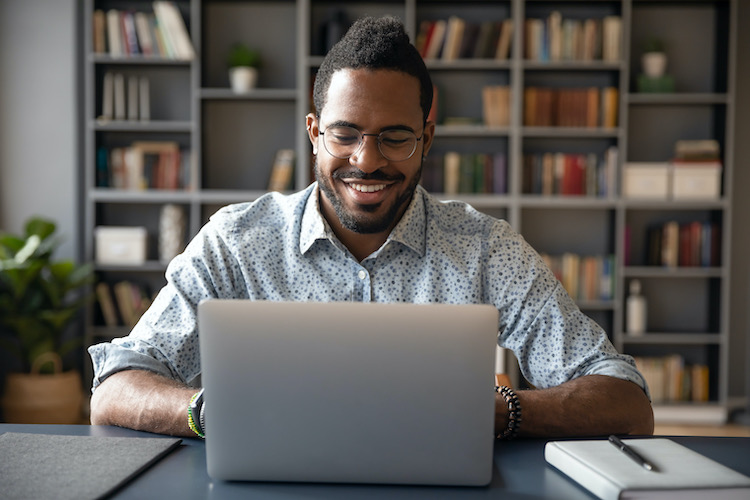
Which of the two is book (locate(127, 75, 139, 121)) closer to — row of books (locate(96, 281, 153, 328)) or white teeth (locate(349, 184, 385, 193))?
row of books (locate(96, 281, 153, 328))

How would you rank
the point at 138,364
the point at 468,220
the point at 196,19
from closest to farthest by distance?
the point at 138,364
the point at 468,220
the point at 196,19

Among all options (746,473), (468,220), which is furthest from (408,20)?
(746,473)

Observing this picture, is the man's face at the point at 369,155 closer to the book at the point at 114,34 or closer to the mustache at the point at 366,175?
the mustache at the point at 366,175

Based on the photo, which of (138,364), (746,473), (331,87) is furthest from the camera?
(331,87)

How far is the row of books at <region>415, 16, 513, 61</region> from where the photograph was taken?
4.05 metres

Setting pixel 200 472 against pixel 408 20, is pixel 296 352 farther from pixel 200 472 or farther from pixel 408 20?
pixel 408 20

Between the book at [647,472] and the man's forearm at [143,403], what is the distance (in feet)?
1.72

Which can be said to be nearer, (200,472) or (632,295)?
(200,472)

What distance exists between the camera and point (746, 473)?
0.97 meters

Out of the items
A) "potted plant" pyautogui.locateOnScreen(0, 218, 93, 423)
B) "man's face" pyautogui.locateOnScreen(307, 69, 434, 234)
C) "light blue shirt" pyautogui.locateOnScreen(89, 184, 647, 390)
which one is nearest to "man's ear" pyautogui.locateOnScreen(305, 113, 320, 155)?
"man's face" pyautogui.locateOnScreen(307, 69, 434, 234)

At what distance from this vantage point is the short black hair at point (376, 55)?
58.3 inches

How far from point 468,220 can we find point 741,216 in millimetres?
3196

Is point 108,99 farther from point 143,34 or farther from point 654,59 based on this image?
point 654,59

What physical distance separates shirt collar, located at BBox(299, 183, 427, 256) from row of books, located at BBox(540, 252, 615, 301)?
2.65 metres
